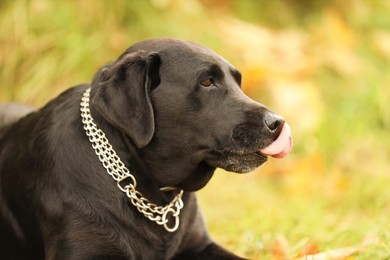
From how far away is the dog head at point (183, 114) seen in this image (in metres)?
2.99

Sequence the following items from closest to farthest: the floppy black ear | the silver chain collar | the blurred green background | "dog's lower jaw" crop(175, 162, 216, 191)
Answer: the floppy black ear, the silver chain collar, "dog's lower jaw" crop(175, 162, 216, 191), the blurred green background

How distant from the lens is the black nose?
3027 mm

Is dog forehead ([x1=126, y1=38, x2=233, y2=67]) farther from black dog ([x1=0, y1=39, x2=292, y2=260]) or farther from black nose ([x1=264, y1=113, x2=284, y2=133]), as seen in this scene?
black nose ([x1=264, y1=113, x2=284, y2=133])

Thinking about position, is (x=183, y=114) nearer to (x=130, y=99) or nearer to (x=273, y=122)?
(x=130, y=99)

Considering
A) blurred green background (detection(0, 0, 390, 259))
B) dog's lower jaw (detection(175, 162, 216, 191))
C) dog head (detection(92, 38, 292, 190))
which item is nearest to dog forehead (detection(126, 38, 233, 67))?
dog head (detection(92, 38, 292, 190))

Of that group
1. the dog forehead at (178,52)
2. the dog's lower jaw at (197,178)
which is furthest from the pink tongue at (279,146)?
the dog forehead at (178,52)

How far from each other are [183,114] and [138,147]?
239 millimetres

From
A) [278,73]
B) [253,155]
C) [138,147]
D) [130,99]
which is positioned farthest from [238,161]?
[278,73]

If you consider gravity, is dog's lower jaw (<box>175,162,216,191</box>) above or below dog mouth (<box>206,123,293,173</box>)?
below

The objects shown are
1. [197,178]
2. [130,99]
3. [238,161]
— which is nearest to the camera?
[130,99]

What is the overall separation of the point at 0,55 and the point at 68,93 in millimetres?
2994

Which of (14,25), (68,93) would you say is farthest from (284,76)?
(68,93)

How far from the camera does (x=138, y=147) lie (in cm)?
303

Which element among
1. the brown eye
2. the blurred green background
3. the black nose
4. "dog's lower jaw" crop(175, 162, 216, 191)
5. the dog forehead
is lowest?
the blurred green background
